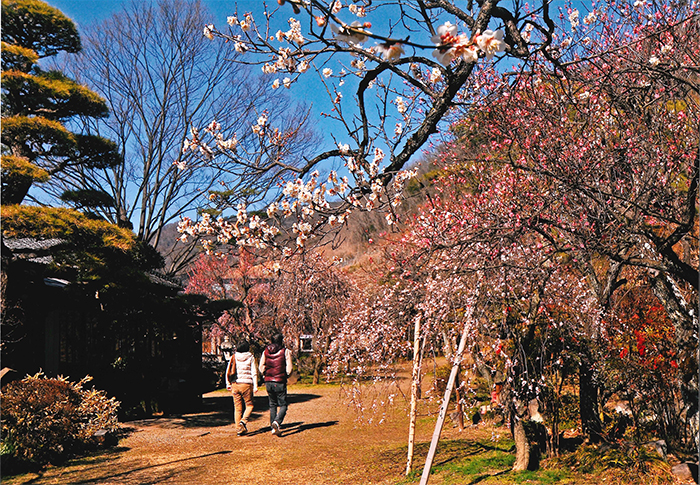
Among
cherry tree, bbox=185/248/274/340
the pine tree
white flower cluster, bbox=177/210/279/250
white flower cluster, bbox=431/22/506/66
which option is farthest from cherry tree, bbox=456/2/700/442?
cherry tree, bbox=185/248/274/340

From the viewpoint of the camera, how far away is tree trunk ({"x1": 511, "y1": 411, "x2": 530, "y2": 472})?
20.4 feet

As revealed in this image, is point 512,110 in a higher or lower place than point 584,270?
higher

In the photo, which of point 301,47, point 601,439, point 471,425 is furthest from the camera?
point 471,425

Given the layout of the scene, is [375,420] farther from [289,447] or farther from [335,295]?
[335,295]

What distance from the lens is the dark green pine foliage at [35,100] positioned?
8.80 meters

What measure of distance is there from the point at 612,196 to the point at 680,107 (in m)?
3.64

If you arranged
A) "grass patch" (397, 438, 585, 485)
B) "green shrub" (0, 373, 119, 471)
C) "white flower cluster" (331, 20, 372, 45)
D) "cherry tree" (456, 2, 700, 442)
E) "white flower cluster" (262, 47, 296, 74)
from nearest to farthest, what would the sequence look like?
"white flower cluster" (331, 20, 372, 45)
"white flower cluster" (262, 47, 296, 74)
"cherry tree" (456, 2, 700, 442)
"grass patch" (397, 438, 585, 485)
"green shrub" (0, 373, 119, 471)

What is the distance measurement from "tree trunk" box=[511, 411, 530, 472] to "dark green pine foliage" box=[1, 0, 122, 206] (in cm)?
756

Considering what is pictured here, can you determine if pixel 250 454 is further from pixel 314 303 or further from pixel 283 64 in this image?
pixel 314 303

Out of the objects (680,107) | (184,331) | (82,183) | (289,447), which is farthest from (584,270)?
(82,183)

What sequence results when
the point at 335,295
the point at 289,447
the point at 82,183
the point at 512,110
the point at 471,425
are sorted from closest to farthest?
the point at 512,110 < the point at 289,447 < the point at 471,425 < the point at 82,183 < the point at 335,295

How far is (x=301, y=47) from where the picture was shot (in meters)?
4.10

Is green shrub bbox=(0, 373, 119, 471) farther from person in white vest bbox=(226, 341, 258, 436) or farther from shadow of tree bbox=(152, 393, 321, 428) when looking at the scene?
person in white vest bbox=(226, 341, 258, 436)

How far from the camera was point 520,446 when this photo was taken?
6293mm
